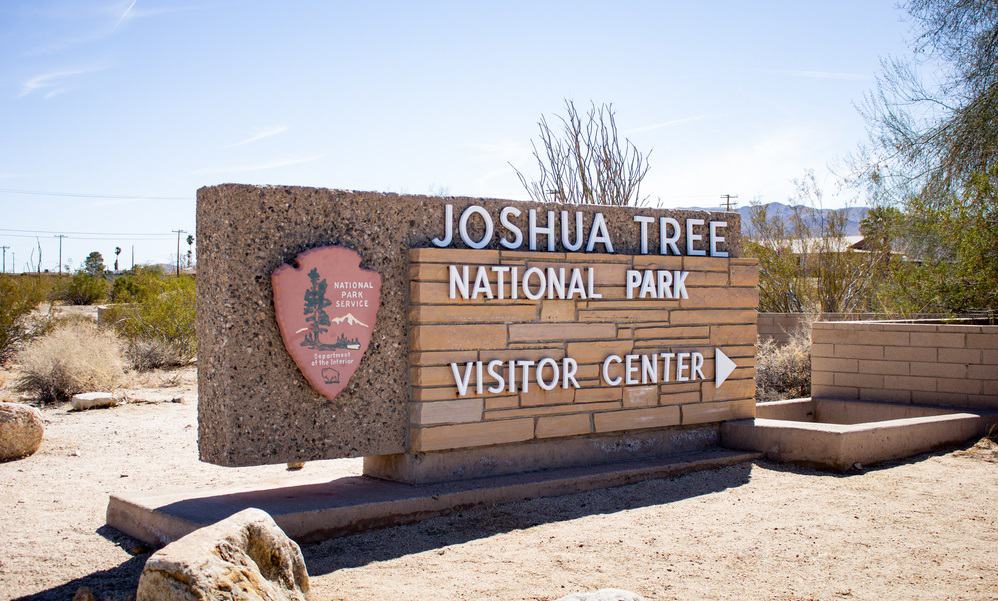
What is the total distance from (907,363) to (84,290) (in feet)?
98.7

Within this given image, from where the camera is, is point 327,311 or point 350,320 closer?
point 327,311

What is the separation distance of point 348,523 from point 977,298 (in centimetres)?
944

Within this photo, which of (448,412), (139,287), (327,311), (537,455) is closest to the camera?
(327,311)

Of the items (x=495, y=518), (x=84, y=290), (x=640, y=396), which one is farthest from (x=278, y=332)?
(x=84, y=290)

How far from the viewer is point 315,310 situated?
6023mm

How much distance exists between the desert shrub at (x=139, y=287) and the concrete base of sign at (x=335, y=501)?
13.5m

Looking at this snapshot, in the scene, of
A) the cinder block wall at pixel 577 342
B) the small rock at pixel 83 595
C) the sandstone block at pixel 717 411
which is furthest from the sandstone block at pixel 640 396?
the small rock at pixel 83 595

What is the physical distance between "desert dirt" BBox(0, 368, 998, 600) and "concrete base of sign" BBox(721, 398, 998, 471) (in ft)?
0.54

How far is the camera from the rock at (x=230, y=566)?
3.54m

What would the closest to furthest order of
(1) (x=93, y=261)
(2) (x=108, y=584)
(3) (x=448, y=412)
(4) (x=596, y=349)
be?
(2) (x=108, y=584)
(3) (x=448, y=412)
(4) (x=596, y=349)
(1) (x=93, y=261)

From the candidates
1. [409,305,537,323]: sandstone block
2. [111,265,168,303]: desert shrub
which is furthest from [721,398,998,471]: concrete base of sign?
[111,265,168,303]: desert shrub

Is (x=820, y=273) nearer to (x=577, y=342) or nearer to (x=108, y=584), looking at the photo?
(x=577, y=342)

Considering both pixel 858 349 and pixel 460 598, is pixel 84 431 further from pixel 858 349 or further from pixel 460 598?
pixel 858 349

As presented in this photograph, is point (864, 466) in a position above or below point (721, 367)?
below
